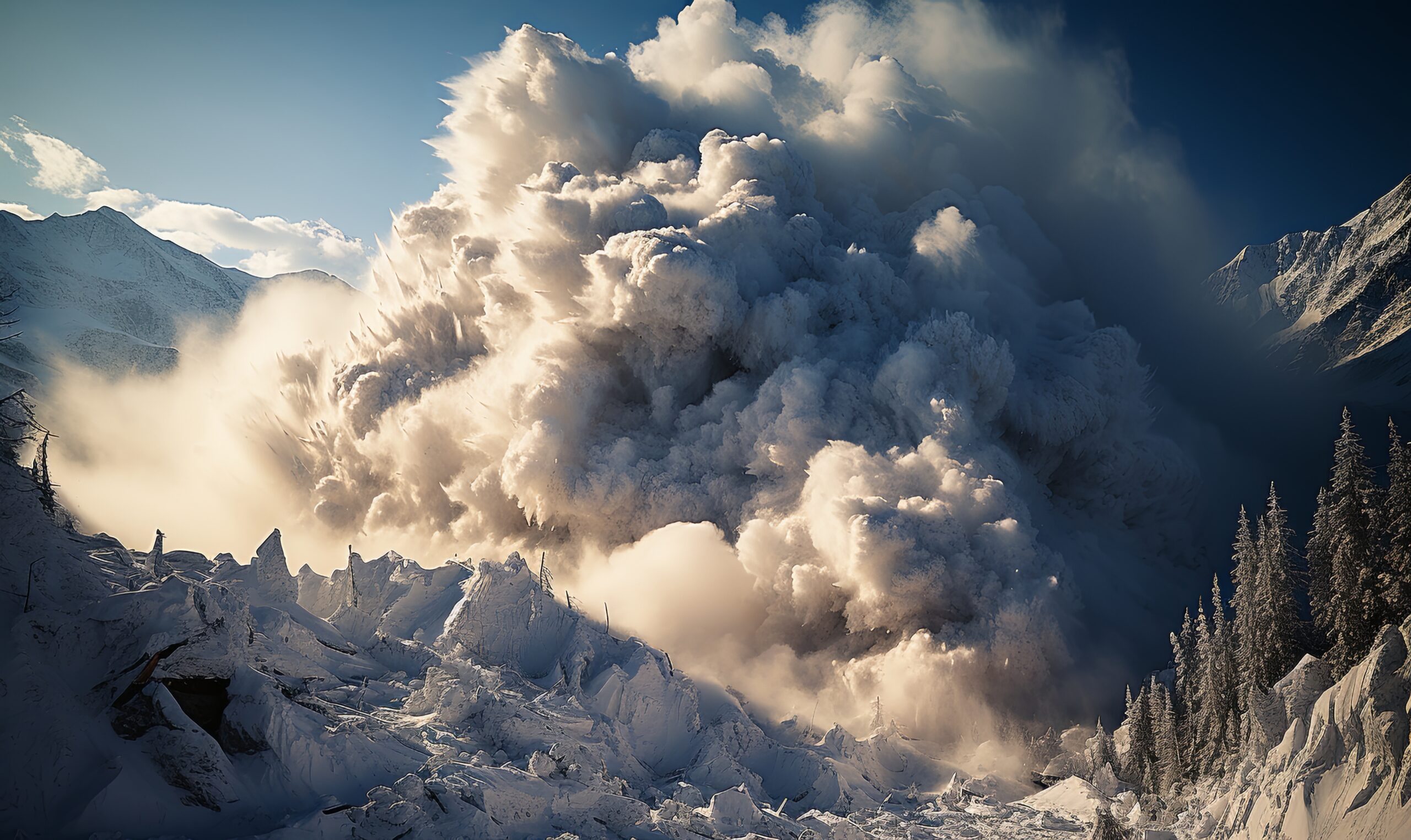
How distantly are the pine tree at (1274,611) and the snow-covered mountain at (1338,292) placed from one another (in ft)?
187

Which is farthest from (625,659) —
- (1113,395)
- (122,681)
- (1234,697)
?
(1113,395)

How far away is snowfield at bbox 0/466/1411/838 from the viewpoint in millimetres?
18203

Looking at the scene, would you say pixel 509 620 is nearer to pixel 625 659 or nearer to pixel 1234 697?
pixel 625 659

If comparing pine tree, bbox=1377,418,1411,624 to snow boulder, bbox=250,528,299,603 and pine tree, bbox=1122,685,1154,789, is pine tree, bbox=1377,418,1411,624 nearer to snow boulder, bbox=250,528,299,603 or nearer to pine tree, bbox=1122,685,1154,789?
pine tree, bbox=1122,685,1154,789

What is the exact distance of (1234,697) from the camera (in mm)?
33250

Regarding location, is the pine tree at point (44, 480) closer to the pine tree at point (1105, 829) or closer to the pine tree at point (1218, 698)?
the pine tree at point (1105, 829)

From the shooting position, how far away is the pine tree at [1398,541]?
24.2 metres

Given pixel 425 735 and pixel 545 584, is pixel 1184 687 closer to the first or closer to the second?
pixel 545 584

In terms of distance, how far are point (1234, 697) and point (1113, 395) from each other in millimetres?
48968

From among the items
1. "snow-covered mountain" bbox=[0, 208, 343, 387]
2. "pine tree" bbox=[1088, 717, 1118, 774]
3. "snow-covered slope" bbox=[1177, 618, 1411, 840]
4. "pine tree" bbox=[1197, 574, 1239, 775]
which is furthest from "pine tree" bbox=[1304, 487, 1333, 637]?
"snow-covered mountain" bbox=[0, 208, 343, 387]

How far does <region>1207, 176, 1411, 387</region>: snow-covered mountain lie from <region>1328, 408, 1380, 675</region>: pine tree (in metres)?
60.4

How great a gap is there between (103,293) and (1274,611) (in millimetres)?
140877

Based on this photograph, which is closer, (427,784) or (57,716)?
(57,716)

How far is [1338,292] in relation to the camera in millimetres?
83125
